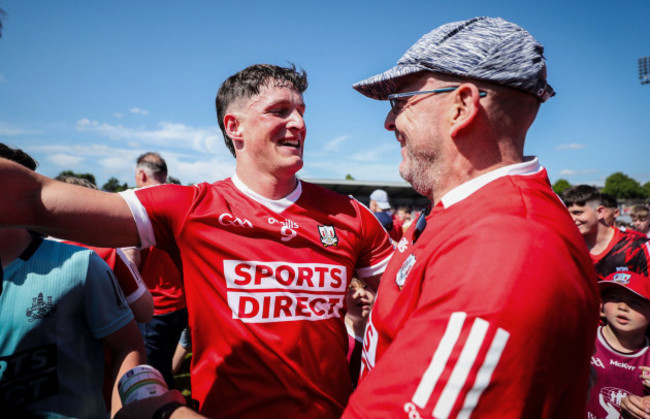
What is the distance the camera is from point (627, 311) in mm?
2994

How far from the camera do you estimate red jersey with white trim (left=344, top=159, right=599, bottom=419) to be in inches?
34.0

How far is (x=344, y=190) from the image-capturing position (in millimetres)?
33219

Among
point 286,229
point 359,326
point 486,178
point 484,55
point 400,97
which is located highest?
point 484,55

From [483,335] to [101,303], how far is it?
196 centimetres

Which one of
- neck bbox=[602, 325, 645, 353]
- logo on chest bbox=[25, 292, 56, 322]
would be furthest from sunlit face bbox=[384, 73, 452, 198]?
neck bbox=[602, 325, 645, 353]

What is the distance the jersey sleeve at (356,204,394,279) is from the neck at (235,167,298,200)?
510 mm

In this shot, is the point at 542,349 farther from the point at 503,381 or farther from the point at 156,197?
the point at 156,197

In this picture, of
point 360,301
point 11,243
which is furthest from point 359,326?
point 11,243

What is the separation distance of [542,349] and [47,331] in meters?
2.18

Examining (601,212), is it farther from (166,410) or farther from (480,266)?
(166,410)

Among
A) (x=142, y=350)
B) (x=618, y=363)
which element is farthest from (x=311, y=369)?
(x=618, y=363)

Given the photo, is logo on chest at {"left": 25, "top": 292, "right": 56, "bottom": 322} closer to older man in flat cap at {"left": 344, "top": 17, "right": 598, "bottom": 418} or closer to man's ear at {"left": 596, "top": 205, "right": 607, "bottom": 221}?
older man in flat cap at {"left": 344, "top": 17, "right": 598, "bottom": 418}

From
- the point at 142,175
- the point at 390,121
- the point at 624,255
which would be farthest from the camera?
the point at 142,175

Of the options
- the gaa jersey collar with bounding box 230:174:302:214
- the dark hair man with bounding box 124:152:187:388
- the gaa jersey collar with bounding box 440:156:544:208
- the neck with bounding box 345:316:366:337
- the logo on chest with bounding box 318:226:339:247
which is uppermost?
the gaa jersey collar with bounding box 440:156:544:208
